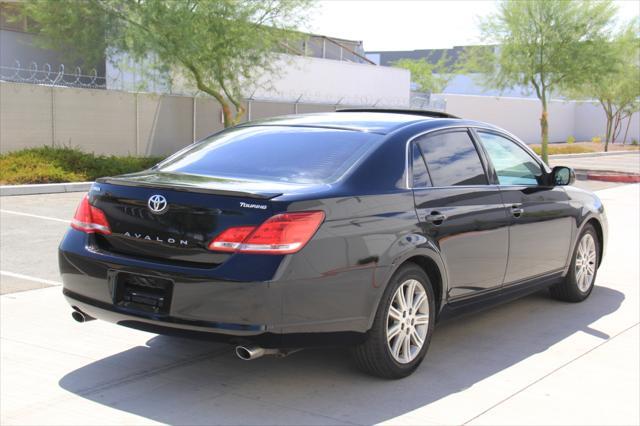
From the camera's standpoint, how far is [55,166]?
17484 millimetres

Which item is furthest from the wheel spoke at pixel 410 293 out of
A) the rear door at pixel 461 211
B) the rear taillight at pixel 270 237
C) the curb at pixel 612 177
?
the curb at pixel 612 177

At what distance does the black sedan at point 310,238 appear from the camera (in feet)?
13.9

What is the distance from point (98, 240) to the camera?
4.73 m

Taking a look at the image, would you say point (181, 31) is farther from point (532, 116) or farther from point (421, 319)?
point (532, 116)

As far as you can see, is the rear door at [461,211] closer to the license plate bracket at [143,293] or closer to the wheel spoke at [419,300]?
the wheel spoke at [419,300]

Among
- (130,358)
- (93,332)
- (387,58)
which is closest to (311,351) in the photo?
(130,358)

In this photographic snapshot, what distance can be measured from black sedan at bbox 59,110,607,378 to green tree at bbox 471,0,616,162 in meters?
21.3

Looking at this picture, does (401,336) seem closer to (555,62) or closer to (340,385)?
(340,385)

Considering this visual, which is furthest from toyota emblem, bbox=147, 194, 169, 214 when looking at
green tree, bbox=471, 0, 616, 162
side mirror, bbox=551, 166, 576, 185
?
green tree, bbox=471, 0, 616, 162

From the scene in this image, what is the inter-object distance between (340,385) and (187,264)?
48.2 inches

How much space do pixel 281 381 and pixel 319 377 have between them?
0.24m

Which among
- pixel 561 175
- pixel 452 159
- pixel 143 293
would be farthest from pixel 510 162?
pixel 143 293

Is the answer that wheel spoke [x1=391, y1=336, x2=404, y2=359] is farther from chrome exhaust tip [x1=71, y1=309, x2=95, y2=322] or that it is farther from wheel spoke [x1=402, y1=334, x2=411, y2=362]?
chrome exhaust tip [x1=71, y1=309, x2=95, y2=322]

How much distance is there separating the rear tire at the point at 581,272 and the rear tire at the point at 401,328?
7.78ft
